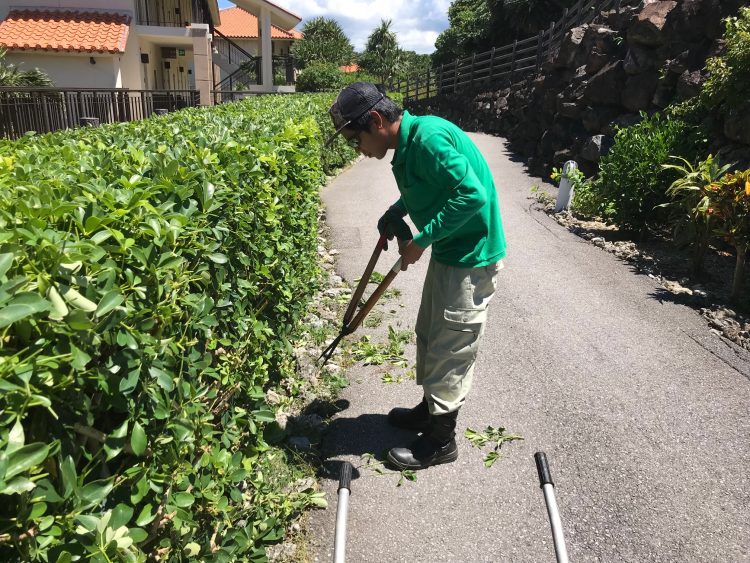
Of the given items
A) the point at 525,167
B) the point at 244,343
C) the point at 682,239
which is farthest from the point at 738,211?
the point at 525,167

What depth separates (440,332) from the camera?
3.28 metres

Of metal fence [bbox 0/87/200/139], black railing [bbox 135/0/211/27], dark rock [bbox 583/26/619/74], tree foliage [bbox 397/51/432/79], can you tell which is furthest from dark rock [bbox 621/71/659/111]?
tree foliage [bbox 397/51/432/79]

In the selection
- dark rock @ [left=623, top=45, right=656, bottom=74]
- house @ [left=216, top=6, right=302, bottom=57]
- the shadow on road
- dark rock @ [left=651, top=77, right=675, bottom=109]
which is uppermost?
house @ [left=216, top=6, right=302, bottom=57]

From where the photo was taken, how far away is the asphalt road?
9.87ft

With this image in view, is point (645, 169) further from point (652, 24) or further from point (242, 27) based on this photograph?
point (242, 27)

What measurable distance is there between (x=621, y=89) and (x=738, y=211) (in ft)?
21.4

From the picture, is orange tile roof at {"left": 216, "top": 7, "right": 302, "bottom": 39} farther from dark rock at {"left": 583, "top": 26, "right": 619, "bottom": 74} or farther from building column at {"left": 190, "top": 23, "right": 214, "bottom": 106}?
dark rock at {"left": 583, "top": 26, "right": 619, "bottom": 74}

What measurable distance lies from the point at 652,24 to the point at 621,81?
3.75 ft

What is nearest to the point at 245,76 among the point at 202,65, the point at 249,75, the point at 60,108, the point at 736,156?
the point at 249,75

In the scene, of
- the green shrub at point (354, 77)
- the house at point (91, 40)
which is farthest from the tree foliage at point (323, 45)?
the house at point (91, 40)

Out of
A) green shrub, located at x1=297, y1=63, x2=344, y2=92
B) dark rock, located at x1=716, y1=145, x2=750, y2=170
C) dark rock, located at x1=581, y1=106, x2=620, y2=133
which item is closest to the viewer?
dark rock, located at x1=716, y1=145, x2=750, y2=170

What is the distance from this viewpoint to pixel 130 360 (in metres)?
1.60

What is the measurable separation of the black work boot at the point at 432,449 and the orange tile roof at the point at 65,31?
19.9 meters

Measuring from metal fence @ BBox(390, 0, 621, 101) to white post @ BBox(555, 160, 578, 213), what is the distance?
6.54m
